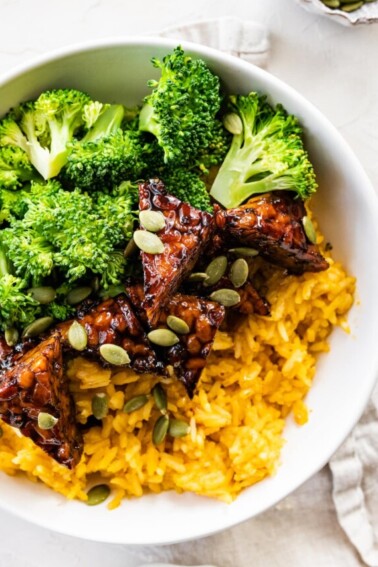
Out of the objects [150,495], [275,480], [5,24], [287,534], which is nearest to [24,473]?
[150,495]

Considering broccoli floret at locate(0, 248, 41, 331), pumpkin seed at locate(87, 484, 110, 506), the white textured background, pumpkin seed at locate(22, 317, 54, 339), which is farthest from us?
the white textured background

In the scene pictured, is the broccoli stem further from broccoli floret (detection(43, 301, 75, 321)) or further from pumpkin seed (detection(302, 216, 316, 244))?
pumpkin seed (detection(302, 216, 316, 244))

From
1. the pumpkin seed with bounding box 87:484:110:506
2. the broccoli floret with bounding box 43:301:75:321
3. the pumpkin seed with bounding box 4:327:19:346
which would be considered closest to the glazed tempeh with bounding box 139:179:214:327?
the broccoli floret with bounding box 43:301:75:321

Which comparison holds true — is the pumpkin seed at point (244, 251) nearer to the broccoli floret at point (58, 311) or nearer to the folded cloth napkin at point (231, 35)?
the broccoli floret at point (58, 311)

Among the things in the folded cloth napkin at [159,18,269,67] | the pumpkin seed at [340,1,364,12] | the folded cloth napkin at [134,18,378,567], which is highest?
the pumpkin seed at [340,1,364,12]

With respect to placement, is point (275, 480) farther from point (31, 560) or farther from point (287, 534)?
point (31, 560)

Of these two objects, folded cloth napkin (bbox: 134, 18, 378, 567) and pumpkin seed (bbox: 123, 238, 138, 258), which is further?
folded cloth napkin (bbox: 134, 18, 378, 567)

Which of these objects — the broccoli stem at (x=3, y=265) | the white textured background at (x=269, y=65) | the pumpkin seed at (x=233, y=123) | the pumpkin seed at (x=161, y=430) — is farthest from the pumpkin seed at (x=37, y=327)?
the white textured background at (x=269, y=65)
